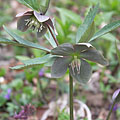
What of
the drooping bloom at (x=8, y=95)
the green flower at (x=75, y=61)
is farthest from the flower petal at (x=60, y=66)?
the drooping bloom at (x=8, y=95)

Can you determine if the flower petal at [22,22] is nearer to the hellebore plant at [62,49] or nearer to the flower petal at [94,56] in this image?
the hellebore plant at [62,49]

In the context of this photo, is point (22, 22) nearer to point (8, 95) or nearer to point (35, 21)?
point (35, 21)

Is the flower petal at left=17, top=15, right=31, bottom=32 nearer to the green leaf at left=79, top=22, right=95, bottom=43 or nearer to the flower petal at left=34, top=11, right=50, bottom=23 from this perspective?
the flower petal at left=34, top=11, right=50, bottom=23

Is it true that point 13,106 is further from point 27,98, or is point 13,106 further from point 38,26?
point 38,26

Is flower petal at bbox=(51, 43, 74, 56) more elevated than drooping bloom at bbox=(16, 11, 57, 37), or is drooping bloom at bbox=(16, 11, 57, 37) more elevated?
drooping bloom at bbox=(16, 11, 57, 37)

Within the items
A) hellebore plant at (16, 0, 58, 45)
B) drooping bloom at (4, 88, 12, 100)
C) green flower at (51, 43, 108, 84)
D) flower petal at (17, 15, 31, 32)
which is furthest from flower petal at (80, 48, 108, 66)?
drooping bloom at (4, 88, 12, 100)

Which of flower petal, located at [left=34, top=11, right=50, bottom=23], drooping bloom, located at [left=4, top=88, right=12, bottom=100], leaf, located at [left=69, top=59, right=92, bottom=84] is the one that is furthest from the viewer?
drooping bloom, located at [left=4, top=88, right=12, bottom=100]

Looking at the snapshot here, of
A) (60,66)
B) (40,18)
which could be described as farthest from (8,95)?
(40,18)

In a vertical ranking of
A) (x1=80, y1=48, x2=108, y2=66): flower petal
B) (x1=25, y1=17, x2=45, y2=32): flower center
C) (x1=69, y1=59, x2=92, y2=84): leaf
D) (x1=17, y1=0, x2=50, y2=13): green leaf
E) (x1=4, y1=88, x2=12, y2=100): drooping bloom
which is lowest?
(x1=4, y1=88, x2=12, y2=100): drooping bloom
